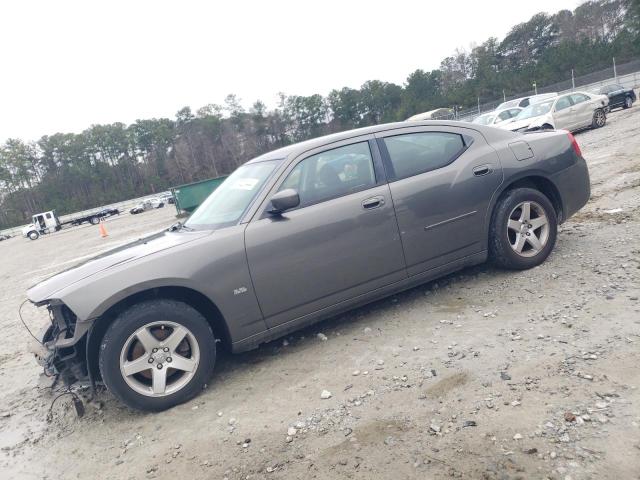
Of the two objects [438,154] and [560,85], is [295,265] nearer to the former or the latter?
[438,154]

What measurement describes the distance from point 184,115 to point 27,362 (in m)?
112

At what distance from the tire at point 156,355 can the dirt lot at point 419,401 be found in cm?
15

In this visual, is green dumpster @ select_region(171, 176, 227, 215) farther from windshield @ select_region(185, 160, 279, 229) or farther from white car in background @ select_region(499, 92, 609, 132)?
windshield @ select_region(185, 160, 279, 229)

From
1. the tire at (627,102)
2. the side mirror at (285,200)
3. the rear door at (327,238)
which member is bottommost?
the tire at (627,102)

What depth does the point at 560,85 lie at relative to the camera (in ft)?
146

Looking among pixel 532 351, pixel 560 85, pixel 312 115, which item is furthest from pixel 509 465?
pixel 312 115

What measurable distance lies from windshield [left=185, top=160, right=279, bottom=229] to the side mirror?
0.32m

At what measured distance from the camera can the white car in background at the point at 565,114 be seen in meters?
16.0

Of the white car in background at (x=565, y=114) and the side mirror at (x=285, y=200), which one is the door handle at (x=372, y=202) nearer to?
the side mirror at (x=285, y=200)

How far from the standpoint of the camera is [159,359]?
3.43 metres

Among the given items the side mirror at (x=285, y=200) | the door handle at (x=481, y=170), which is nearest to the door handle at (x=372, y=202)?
the side mirror at (x=285, y=200)

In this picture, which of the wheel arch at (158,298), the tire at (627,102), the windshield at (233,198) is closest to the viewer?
the wheel arch at (158,298)

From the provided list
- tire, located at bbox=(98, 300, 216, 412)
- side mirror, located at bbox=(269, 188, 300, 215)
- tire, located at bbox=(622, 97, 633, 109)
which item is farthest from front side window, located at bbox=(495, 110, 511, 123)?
tire, located at bbox=(98, 300, 216, 412)

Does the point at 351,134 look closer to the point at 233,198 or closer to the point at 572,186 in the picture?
the point at 233,198
